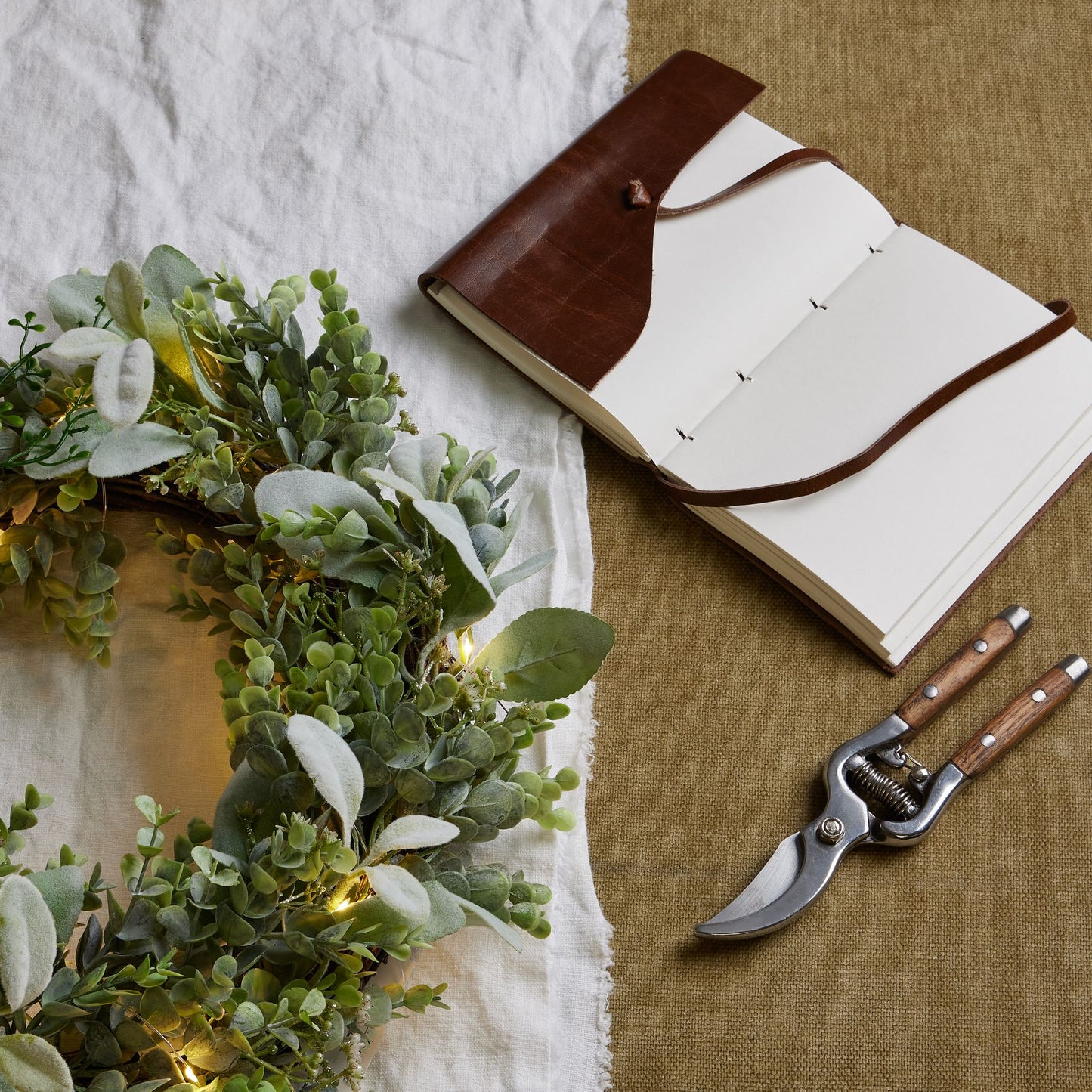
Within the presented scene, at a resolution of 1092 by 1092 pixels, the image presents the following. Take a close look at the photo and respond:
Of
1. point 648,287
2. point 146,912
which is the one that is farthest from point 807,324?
point 146,912

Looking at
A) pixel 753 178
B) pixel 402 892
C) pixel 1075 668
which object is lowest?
pixel 402 892

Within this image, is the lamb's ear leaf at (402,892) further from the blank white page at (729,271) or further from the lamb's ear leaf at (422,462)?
the blank white page at (729,271)

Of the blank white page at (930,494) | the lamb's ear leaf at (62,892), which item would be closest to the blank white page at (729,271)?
the blank white page at (930,494)

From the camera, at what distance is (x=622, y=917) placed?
2.52 ft

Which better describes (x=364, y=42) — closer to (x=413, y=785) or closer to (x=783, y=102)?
(x=783, y=102)

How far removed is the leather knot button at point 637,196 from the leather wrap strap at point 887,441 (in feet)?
0.71

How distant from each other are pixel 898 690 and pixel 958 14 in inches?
25.3

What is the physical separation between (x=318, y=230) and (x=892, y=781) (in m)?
0.62

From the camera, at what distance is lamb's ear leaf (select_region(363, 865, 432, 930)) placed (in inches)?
20.4

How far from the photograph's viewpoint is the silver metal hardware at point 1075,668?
2.63ft

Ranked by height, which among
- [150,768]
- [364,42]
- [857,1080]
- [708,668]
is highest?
[364,42]

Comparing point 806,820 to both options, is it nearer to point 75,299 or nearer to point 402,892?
point 402,892

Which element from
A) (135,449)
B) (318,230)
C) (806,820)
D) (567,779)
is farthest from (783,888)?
(318,230)

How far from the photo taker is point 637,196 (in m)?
0.88
